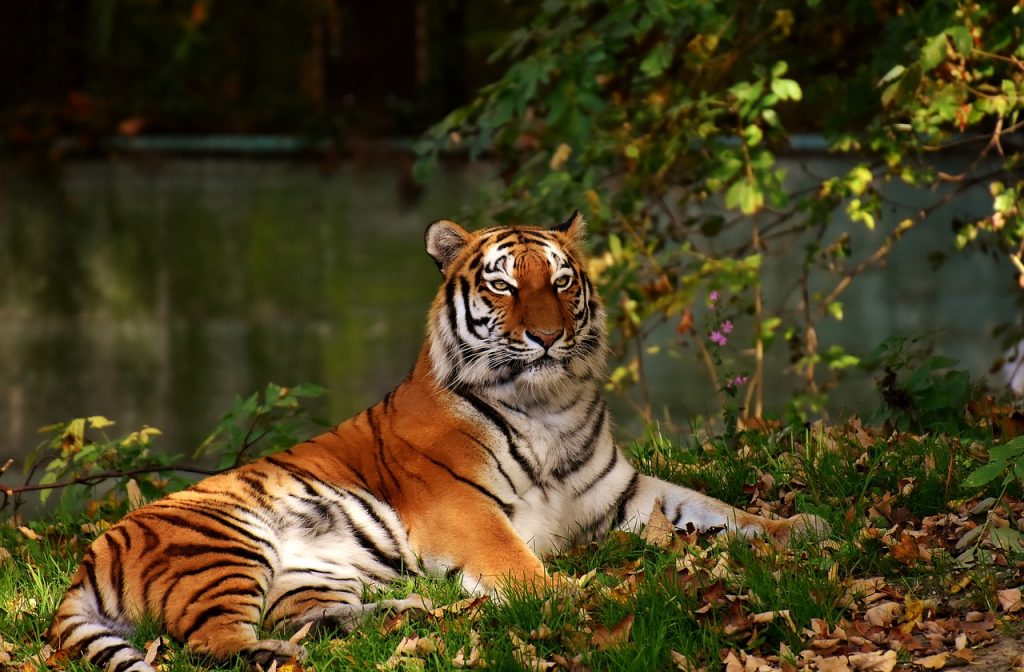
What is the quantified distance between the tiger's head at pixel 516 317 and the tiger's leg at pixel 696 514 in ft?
1.36

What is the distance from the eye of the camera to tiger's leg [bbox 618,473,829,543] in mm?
4086

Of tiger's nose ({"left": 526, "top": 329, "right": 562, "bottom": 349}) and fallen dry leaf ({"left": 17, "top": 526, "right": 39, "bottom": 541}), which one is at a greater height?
tiger's nose ({"left": 526, "top": 329, "right": 562, "bottom": 349})

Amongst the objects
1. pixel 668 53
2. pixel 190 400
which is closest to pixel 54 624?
pixel 668 53

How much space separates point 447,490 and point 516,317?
0.57m

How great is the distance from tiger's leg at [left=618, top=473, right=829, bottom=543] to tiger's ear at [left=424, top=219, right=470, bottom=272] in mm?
952

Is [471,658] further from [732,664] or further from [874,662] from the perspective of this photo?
[874,662]

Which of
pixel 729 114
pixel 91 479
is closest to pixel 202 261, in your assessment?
pixel 91 479

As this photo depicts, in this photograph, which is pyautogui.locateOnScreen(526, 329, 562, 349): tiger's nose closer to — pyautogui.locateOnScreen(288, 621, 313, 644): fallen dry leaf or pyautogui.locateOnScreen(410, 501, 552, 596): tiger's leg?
pyautogui.locateOnScreen(410, 501, 552, 596): tiger's leg

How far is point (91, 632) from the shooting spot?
11.8 feet

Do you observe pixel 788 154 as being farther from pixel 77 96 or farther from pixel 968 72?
pixel 77 96

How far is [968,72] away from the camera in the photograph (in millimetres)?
5781

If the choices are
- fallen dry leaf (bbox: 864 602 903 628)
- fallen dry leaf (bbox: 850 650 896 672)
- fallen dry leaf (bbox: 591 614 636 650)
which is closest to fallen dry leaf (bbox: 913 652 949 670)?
fallen dry leaf (bbox: 850 650 896 672)

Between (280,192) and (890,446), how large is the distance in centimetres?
565

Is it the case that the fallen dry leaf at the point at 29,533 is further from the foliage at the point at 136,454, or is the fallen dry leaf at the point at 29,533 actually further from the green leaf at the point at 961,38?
the green leaf at the point at 961,38
